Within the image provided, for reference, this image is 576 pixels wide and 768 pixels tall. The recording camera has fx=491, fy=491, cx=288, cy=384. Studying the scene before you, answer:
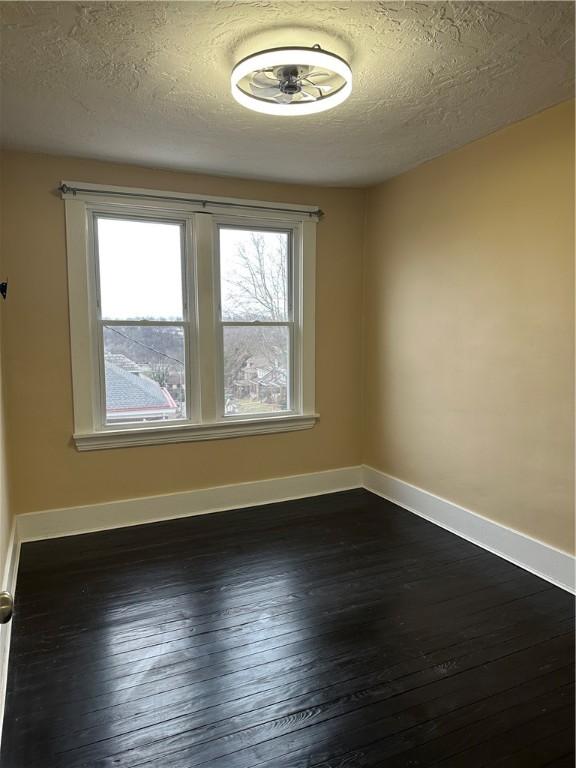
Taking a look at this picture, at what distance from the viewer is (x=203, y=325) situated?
368cm

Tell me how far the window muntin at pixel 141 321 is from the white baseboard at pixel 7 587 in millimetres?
949

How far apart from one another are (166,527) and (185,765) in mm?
2008

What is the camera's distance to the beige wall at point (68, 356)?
316cm

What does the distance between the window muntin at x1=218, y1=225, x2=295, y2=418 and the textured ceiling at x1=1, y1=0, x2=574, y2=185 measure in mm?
734

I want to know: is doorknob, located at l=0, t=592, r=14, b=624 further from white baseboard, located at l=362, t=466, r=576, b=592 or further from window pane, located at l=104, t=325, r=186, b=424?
white baseboard, located at l=362, t=466, r=576, b=592

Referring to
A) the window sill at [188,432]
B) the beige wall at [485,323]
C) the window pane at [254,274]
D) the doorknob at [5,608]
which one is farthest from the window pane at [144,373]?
the doorknob at [5,608]

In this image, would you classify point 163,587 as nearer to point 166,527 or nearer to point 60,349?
point 166,527

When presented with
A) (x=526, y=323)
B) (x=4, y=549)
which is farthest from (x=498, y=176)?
(x=4, y=549)

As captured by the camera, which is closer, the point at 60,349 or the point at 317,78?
the point at 317,78

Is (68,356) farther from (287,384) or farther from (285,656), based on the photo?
(285,656)

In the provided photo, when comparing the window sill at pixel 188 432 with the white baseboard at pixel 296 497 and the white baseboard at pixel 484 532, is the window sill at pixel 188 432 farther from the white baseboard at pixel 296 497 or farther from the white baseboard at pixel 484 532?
the white baseboard at pixel 484 532

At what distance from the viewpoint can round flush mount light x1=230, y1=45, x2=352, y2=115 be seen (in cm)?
184

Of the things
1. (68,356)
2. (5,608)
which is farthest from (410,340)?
(5,608)

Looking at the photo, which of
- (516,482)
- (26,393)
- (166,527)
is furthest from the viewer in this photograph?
(166,527)
